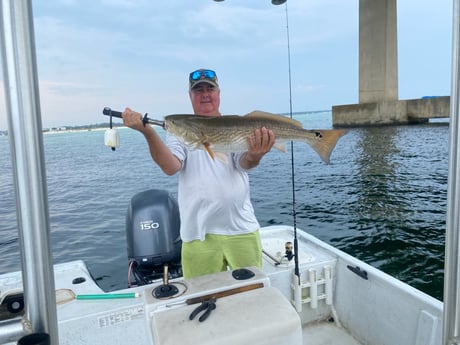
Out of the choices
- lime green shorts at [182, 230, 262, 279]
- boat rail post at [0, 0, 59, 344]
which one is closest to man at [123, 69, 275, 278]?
lime green shorts at [182, 230, 262, 279]

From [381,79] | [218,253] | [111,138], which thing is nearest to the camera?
[111,138]

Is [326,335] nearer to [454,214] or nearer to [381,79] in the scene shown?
[454,214]

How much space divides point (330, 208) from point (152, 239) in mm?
8804

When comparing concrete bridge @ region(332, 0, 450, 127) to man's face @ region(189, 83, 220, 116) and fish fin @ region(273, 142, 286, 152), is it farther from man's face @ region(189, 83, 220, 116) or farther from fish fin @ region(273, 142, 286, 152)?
man's face @ region(189, 83, 220, 116)

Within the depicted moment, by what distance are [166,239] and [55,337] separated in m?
3.22

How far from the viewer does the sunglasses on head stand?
274 centimetres

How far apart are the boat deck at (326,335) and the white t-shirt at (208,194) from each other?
1475 millimetres

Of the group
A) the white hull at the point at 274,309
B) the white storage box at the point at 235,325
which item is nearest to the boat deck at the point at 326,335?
the white hull at the point at 274,309

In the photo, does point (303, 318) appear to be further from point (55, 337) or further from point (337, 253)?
point (55, 337)

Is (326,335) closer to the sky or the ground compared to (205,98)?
closer to the ground

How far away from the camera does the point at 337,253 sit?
12.0ft

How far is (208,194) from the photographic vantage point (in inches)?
104

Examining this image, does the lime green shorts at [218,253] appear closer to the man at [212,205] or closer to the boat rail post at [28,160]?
the man at [212,205]

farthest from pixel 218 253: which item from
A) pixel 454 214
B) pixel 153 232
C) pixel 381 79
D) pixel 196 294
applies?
pixel 381 79
